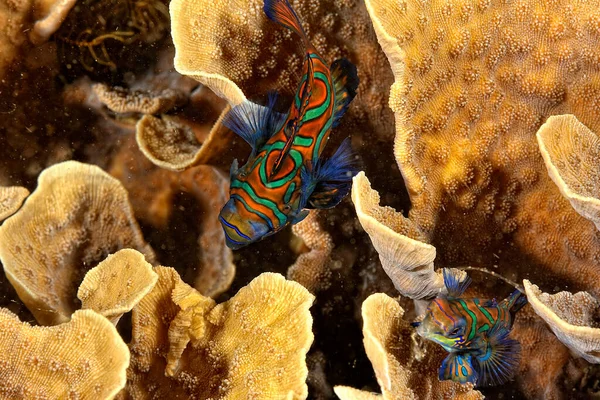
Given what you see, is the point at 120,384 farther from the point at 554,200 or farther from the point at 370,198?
the point at 554,200

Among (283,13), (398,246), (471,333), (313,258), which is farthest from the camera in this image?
(313,258)

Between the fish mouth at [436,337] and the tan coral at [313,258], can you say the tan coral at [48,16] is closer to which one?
the tan coral at [313,258]

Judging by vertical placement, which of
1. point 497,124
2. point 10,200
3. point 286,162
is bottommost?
point 10,200

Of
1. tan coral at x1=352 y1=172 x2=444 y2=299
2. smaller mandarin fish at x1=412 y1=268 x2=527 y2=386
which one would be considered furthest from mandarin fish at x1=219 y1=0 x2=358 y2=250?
smaller mandarin fish at x1=412 y1=268 x2=527 y2=386

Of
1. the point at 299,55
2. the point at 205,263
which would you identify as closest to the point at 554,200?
the point at 299,55

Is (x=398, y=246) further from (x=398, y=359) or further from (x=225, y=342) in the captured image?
(x=225, y=342)

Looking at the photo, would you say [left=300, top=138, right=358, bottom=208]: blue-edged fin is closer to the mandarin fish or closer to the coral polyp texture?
the mandarin fish

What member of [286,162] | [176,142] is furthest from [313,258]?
[176,142]
